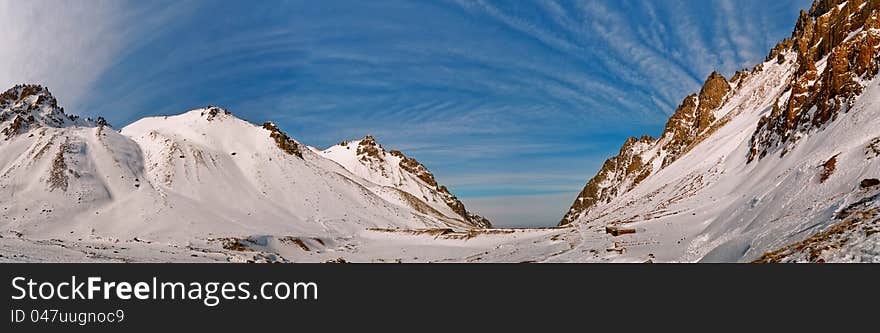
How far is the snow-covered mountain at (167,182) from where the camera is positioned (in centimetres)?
7350

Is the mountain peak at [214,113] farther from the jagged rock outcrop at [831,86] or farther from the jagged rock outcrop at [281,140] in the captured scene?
the jagged rock outcrop at [831,86]

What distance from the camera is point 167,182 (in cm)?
9875

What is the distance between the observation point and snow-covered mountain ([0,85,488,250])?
73500 mm

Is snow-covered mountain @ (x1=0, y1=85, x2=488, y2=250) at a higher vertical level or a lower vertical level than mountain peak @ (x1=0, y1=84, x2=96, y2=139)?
lower

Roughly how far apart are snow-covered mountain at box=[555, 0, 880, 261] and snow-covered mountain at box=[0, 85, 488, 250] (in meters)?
63.5

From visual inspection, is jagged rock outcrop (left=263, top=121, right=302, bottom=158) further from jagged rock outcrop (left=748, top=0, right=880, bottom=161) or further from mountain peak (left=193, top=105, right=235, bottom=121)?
jagged rock outcrop (left=748, top=0, right=880, bottom=161)

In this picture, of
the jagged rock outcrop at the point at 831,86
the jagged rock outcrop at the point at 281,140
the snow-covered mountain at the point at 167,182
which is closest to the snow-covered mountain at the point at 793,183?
the jagged rock outcrop at the point at 831,86

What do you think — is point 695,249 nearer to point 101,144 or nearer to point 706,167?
point 706,167

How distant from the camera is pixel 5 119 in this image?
9938 cm

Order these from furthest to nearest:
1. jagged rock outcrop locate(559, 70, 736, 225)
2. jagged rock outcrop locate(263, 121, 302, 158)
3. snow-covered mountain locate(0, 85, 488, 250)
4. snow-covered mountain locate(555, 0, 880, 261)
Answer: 1. jagged rock outcrop locate(559, 70, 736, 225)
2. jagged rock outcrop locate(263, 121, 302, 158)
3. snow-covered mountain locate(0, 85, 488, 250)
4. snow-covered mountain locate(555, 0, 880, 261)

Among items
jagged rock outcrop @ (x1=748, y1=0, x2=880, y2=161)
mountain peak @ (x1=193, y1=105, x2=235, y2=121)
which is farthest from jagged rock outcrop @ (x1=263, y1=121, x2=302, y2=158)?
jagged rock outcrop @ (x1=748, y1=0, x2=880, y2=161)

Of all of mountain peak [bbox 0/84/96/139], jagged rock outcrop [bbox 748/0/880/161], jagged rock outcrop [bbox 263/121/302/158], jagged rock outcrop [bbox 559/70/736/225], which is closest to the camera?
jagged rock outcrop [bbox 748/0/880/161]
